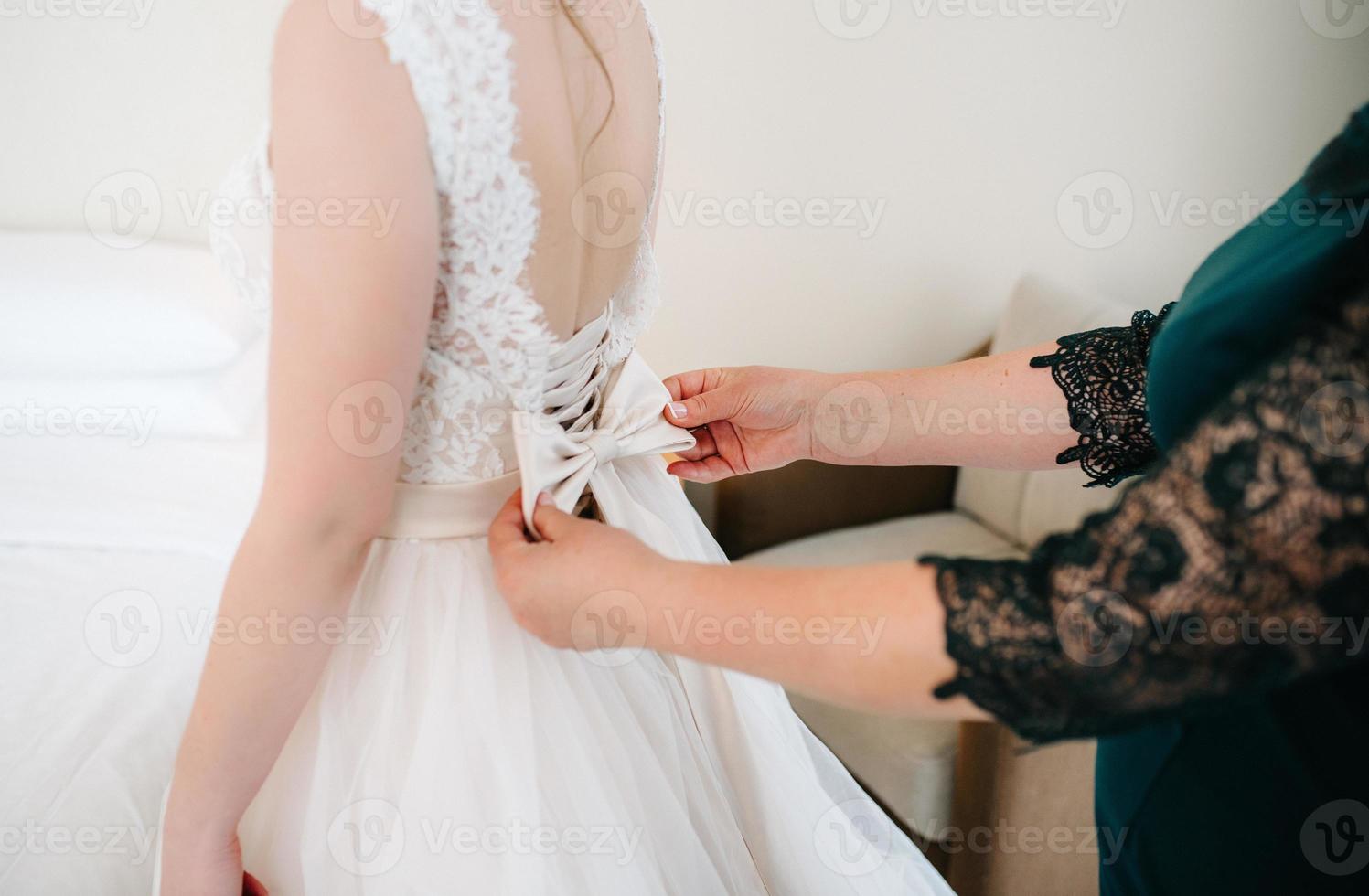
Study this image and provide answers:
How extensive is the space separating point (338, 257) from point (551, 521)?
0.26 m

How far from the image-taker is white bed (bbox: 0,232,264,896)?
36.0 inches

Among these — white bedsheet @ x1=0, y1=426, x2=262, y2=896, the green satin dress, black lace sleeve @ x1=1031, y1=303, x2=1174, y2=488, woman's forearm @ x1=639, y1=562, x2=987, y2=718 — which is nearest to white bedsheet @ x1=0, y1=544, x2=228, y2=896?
white bedsheet @ x1=0, y1=426, x2=262, y2=896

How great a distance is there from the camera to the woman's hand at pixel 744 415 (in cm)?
102

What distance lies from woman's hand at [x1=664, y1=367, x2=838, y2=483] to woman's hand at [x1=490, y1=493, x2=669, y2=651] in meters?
0.32

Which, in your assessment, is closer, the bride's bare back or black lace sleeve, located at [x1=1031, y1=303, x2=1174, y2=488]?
the bride's bare back

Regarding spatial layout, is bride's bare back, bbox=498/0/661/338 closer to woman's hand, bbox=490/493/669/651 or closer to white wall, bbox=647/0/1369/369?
woman's hand, bbox=490/493/669/651

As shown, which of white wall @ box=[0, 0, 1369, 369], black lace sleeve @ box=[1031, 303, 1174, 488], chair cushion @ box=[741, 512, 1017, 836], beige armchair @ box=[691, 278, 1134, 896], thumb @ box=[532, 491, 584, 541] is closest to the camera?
thumb @ box=[532, 491, 584, 541]

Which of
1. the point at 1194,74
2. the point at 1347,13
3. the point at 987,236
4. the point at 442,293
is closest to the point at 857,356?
the point at 987,236

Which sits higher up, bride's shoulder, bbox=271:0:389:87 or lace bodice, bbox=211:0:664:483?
bride's shoulder, bbox=271:0:389:87

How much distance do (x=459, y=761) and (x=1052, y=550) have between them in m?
0.52

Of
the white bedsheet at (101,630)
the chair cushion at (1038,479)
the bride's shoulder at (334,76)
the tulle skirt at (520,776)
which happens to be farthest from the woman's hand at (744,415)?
the chair cushion at (1038,479)

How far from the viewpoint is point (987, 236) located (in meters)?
2.11

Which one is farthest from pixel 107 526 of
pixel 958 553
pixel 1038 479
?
pixel 1038 479

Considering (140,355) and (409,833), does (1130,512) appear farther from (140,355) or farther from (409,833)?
(140,355)
